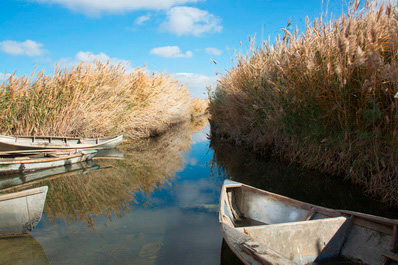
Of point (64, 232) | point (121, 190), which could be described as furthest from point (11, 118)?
point (64, 232)

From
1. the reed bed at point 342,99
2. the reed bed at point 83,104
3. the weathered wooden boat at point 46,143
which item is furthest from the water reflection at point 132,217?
the reed bed at point 83,104

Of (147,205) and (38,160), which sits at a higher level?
(38,160)

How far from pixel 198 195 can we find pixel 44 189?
115 inches

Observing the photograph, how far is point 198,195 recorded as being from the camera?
5.82 meters

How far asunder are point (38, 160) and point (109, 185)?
7.20 feet

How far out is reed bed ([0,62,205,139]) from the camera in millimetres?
9164

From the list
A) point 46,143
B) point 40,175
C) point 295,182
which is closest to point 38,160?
point 40,175

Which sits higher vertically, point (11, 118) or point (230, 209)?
point (11, 118)

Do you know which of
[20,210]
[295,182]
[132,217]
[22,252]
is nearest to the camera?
[22,252]

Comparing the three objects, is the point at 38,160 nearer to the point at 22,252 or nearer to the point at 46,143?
the point at 46,143

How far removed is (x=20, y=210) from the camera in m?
3.67

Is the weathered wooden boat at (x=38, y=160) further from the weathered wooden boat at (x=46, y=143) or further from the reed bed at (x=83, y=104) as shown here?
the reed bed at (x=83, y=104)

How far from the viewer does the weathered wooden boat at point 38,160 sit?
6930mm

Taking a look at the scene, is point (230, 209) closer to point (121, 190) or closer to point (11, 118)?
point (121, 190)
